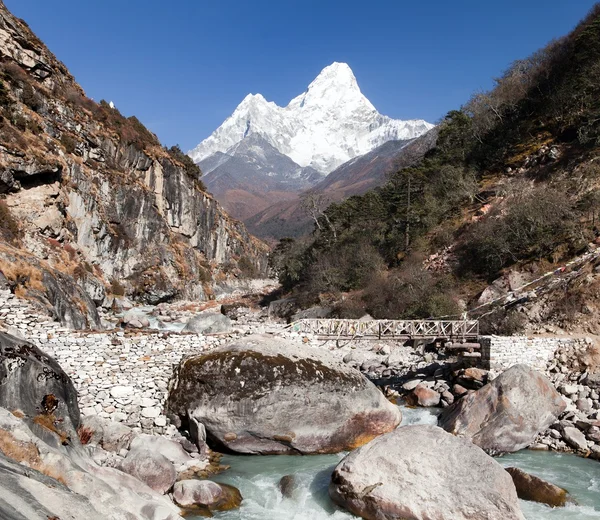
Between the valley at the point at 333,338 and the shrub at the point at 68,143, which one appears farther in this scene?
the shrub at the point at 68,143

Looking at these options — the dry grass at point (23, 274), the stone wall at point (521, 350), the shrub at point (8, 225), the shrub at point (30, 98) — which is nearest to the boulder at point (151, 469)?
the dry grass at point (23, 274)

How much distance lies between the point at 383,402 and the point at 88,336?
9.42m

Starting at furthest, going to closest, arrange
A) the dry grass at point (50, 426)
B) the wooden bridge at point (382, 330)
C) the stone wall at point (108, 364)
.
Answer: the wooden bridge at point (382, 330) < the stone wall at point (108, 364) < the dry grass at point (50, 426)

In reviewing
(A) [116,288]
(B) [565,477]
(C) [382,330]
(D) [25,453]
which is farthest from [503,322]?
(A) [116,288]

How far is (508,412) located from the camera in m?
13.5

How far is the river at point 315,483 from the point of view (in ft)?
32.0

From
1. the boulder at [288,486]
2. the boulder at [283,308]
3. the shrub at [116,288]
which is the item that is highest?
the shrub at [116,288]

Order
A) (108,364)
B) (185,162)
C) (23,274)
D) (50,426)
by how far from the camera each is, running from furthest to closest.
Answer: (185,162) → (23,274) → (108,364) → (50,426)

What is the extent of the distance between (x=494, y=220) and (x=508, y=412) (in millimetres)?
18946

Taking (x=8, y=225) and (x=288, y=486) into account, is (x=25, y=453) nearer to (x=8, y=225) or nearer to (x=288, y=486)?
(x=288, y=486)

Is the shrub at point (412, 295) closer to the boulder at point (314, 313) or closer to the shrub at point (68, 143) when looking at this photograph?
the boulder at point (314, 313)

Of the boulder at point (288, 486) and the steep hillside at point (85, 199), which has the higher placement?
the steep hillside at point (85, 199)

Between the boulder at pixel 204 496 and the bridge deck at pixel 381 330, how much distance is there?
9221 mm

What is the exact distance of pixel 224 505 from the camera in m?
10.0
